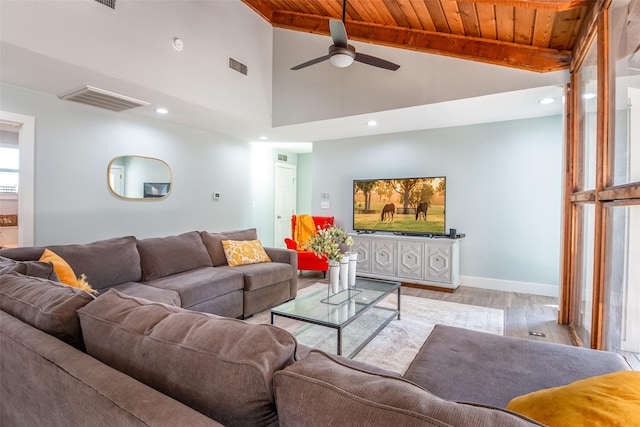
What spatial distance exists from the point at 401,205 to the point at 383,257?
91 centimetres

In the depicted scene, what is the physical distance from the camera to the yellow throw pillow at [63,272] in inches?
87.6

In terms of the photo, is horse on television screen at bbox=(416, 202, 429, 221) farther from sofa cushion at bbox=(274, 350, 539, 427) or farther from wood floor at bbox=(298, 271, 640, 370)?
sofa cushion at bbox=(274, 350, 539, 427)

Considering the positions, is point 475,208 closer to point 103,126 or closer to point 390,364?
point 390,364

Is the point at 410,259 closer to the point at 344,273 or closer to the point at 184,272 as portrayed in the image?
the point at 344,273

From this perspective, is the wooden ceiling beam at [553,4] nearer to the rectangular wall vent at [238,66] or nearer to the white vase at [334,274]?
the white vase at [334,274]

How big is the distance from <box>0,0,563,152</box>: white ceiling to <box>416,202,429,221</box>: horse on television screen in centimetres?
124

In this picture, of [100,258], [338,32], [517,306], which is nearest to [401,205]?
[517,306]

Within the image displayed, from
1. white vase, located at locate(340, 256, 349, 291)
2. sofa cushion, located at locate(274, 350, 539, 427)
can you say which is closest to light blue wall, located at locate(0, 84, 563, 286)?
white vase, located at locate(340, 256, 349, 291)

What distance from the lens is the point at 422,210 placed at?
5051 millimetres

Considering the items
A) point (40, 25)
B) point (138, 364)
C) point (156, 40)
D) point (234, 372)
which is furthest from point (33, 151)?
point (234, 372)

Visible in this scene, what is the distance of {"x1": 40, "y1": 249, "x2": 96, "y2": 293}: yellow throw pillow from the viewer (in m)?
2.22

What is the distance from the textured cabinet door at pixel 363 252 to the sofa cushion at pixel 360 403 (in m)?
4.51

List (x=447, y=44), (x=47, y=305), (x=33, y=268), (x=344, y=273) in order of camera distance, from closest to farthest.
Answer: (x=47, y=305)
(x=33, y=268)
(x=344, y=273)
(x=447, y=44)

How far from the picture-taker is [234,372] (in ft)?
2.36
